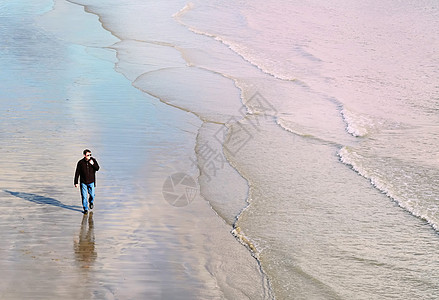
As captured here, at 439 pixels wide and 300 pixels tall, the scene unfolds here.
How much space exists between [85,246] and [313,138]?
8.70 metres

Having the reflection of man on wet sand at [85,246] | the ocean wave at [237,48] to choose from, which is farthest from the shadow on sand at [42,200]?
the ocean wave at [237,48]

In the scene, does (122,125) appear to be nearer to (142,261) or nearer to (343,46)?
(142,261)

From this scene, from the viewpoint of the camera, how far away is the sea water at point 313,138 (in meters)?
10.3

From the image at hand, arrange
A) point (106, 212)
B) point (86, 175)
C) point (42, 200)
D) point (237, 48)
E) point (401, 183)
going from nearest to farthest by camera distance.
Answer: point (86, 175), point (106, 212), point (42, 200), point (401, 183), point (237, 48)

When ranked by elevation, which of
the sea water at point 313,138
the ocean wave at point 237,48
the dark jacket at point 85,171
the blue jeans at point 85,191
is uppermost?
the dark jacket at point 85,171

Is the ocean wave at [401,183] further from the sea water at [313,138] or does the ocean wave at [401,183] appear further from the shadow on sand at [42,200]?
the shadow on sand at [42,200]

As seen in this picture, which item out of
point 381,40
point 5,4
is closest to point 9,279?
point 381,40

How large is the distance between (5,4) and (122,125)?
31523mm

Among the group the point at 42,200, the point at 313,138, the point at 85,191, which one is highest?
the point at 85,191

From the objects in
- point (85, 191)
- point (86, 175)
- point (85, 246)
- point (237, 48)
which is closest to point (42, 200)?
point (85, 191)

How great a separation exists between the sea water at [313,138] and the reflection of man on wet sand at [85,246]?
263 cm

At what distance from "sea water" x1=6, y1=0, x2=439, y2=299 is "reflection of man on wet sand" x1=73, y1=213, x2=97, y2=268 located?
8.62 feet

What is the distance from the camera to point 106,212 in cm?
1138

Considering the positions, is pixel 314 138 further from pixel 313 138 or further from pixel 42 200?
pixel 42 200
